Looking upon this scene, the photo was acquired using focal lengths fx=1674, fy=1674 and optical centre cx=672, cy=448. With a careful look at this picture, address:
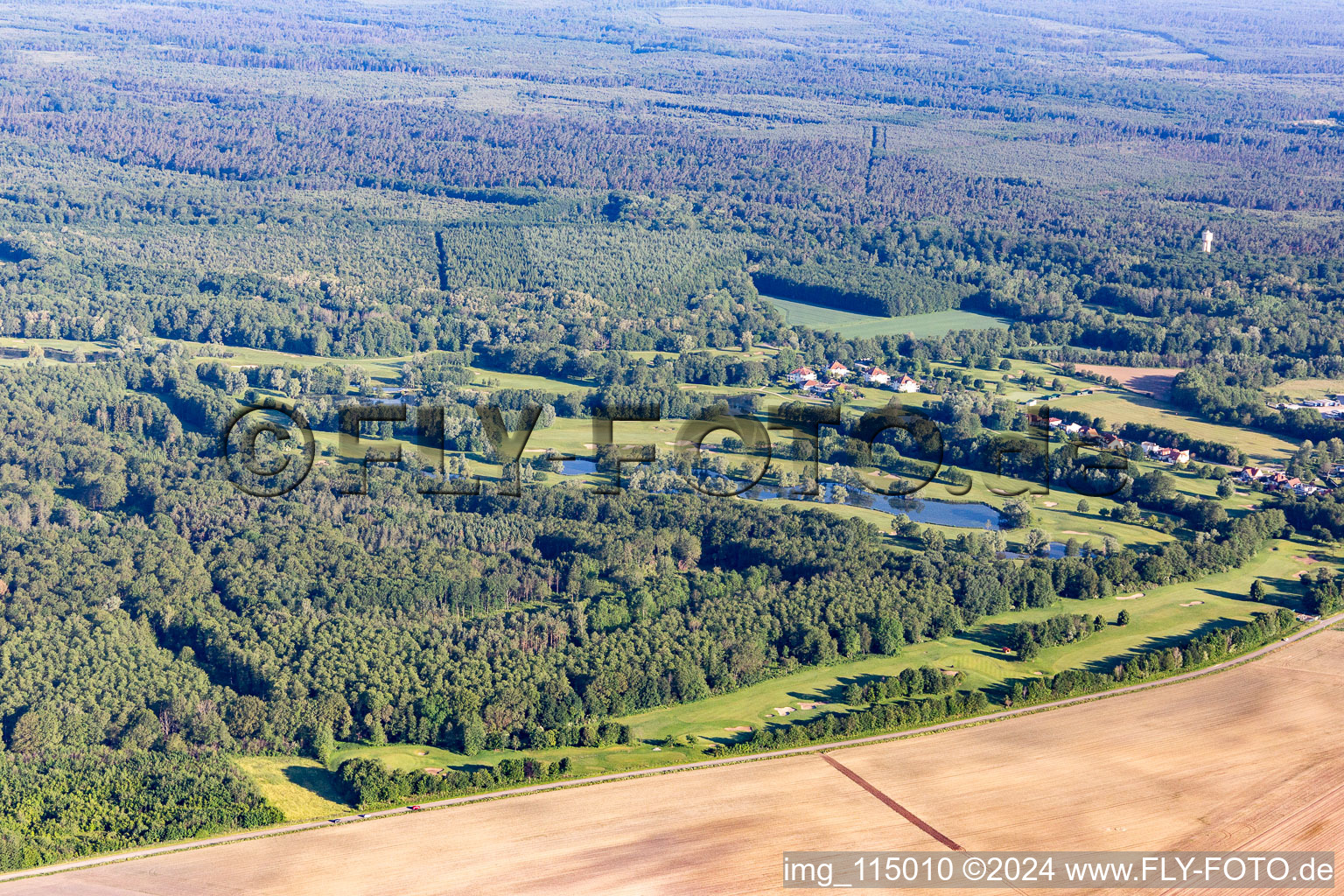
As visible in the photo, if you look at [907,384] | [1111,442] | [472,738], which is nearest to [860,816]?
[472,738]

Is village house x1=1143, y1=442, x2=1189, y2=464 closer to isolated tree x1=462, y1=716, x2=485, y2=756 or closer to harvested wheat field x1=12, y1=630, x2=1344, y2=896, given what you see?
harvested wheat field x1=12, y1=630, x2=1344, y2=896

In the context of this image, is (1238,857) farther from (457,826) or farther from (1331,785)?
(457,826)

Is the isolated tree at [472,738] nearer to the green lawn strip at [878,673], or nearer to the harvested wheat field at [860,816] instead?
the green lawn strip at [878,673]

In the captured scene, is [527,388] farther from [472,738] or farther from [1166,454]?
[472,738]

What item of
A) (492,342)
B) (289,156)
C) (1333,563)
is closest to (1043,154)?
(289,156)

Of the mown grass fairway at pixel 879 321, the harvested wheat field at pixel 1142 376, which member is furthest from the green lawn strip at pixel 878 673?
the mown grass fairway at pixel 879 321
